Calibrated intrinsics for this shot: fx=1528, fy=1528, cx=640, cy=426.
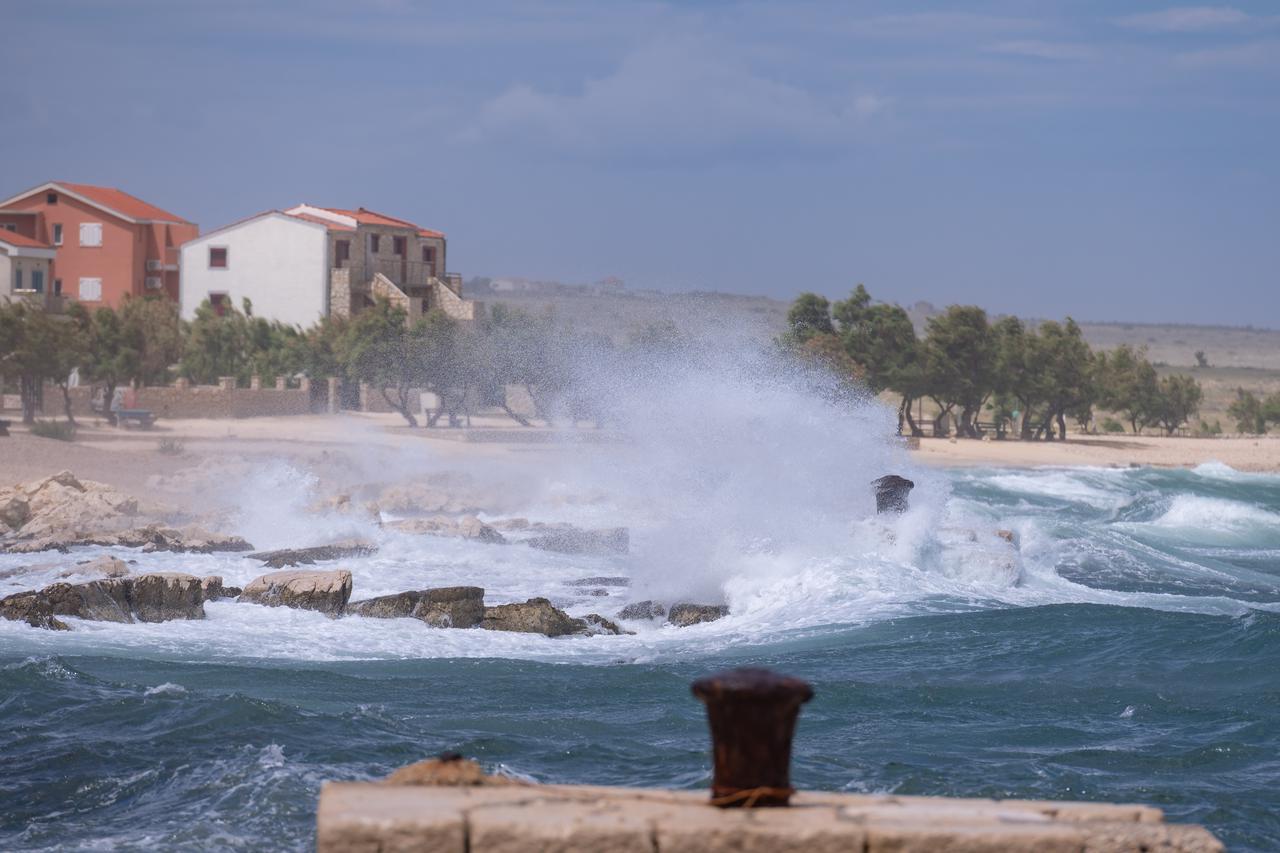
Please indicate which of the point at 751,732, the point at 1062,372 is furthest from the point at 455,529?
the point at 1062,372

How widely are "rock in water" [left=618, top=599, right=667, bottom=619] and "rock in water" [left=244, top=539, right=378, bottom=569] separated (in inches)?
226

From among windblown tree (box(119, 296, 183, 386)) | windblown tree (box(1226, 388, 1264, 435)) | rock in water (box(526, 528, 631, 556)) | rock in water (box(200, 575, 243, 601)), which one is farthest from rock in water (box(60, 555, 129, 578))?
windblown tree (box(1226, 388, 1264, 435))

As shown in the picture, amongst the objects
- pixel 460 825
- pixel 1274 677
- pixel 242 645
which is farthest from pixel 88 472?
pixel 460 825

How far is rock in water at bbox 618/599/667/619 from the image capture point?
57.9 feet

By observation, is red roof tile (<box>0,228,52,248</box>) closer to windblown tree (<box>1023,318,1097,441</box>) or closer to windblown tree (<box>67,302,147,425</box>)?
windblown tree (<box>67,302,147,425</box>)

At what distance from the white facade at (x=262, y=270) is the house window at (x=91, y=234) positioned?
3.25 meters

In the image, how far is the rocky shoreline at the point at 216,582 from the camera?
16.2 metres

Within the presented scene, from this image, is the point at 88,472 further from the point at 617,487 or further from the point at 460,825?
the point at 460,825

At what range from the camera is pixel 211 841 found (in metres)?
8.62

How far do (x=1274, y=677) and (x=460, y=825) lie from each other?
1158 cm

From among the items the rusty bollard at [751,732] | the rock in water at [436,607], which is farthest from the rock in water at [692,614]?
the rusty bollard at [751,732]

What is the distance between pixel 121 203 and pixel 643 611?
49.5 m

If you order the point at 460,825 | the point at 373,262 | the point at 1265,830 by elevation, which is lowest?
the point at 1265,830

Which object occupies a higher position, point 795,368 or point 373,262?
A: point 373,262
